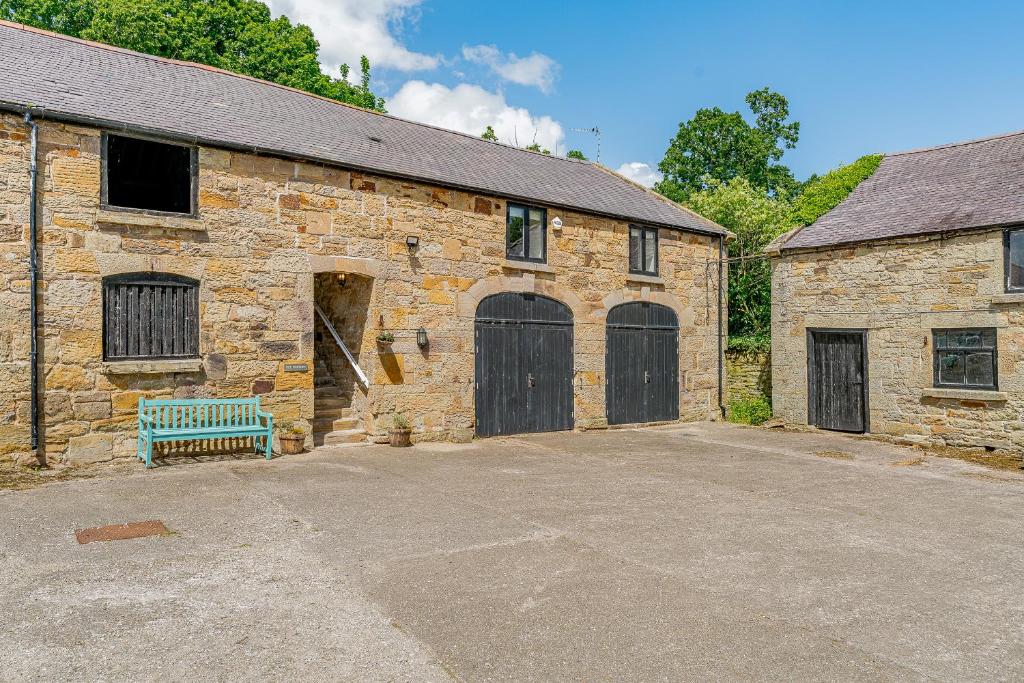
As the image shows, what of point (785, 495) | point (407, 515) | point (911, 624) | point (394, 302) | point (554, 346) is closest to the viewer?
point (911, 624)

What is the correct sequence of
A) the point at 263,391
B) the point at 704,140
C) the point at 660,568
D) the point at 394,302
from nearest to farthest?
the point at 660,568 < the point at 263,391 < the point at 394,302 < the point at 704,140

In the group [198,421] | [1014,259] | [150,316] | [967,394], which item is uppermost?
[1014,259]

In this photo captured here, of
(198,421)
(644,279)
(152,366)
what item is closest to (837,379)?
(644,279)

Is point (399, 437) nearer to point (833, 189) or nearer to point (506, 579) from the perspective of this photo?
point (506, 579)

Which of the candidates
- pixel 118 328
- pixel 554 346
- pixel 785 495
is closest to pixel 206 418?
pixel 118 328

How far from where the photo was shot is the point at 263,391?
1001 cm

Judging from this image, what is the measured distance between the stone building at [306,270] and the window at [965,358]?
4.83m

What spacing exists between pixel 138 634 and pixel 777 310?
1358 centimetres

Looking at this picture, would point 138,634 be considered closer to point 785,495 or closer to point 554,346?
point 785,495

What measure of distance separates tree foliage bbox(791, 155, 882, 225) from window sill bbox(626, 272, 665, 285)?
350cm

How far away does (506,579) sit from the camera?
498 cm

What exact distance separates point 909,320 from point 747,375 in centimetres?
435

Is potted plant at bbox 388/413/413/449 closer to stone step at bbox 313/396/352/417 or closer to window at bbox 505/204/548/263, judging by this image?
stone step at bbox 313/396/352/417

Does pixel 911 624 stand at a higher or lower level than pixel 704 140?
lower
